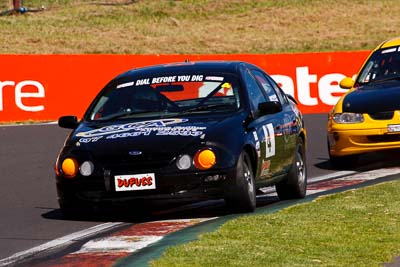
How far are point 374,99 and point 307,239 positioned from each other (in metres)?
6.40

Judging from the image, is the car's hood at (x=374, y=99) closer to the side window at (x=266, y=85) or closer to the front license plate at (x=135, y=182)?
the side window at (x=266, y=85)

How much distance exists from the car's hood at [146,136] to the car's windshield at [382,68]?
5428 mm

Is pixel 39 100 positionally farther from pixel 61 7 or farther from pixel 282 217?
pixel 61 7

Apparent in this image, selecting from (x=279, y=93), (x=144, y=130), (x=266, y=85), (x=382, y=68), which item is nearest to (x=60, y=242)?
(x=144, y=130)

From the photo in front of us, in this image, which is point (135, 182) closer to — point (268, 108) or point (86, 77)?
point (268, 108)

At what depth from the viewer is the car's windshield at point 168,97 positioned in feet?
36.7

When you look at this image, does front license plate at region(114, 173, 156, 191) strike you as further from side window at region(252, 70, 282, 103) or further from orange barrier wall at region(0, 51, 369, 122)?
orange barrier wall at region(0, 51, 369, 122)

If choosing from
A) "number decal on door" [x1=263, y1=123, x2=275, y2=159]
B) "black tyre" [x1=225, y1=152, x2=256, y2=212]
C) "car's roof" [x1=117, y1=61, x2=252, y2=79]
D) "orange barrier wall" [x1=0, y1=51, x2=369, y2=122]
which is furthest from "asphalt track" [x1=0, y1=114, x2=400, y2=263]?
"orange barrier wall" [x1=0, y1=51, x2=369, y2=122]

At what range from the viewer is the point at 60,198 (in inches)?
418

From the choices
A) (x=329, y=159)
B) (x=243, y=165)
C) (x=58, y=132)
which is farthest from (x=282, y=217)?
(x=58, y=132)

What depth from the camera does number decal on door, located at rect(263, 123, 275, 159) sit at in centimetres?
1120

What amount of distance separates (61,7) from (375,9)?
12.8 m

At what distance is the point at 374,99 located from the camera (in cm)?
1505

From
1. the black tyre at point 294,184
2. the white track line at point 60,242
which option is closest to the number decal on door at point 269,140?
the black tyre at point 294,184
